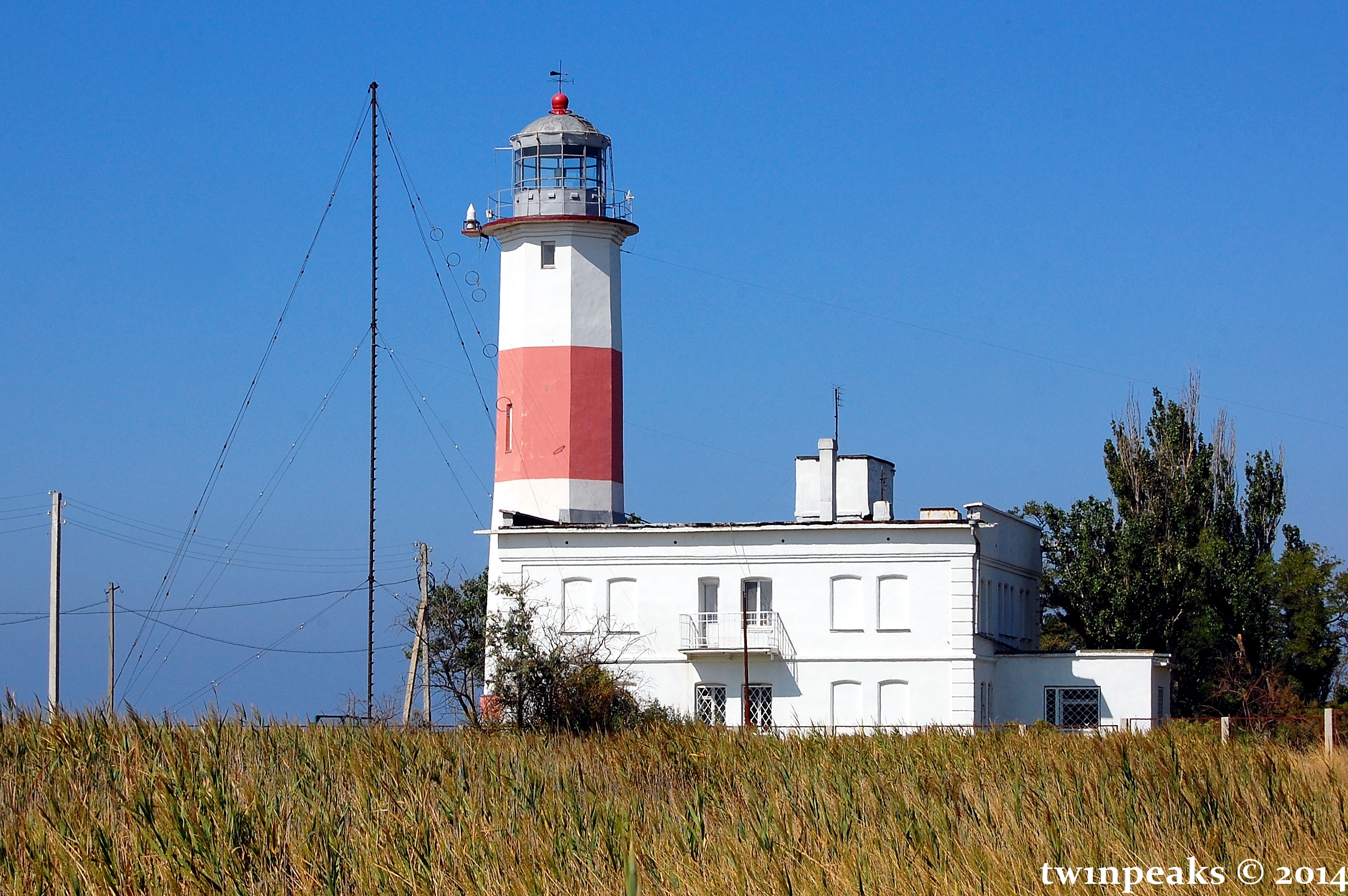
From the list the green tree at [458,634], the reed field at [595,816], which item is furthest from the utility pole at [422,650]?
the reed field at [595,816]

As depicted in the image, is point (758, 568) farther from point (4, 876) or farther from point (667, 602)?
point (4, 876)

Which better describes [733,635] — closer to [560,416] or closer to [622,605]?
[622,605]

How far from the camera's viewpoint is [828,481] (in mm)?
38688

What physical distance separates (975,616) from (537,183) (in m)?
15.0

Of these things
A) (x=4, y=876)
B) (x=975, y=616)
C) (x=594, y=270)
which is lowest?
(x=4, y=876)

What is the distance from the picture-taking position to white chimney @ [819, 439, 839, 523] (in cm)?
3850

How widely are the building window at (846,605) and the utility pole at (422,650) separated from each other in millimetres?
8747

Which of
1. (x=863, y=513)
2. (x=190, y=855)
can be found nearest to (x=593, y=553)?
(x=863, y=513)

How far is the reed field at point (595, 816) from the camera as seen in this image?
13539 mm

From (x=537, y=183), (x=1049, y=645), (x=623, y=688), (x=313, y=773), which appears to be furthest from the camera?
(x=1049, y=645)

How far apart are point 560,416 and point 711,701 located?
24.9 ft

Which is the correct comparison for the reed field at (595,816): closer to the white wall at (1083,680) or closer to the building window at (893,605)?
the building window at (893,605)

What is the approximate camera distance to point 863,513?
3884 centimetres

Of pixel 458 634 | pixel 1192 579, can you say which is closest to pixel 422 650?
pixel 458 634
